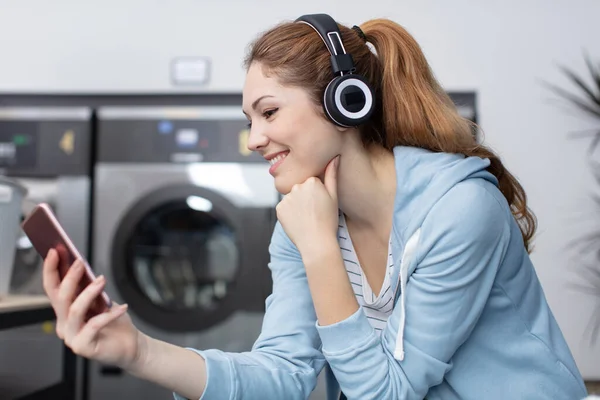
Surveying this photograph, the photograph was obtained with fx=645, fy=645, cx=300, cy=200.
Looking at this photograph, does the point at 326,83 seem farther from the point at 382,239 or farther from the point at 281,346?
the point at 281,346

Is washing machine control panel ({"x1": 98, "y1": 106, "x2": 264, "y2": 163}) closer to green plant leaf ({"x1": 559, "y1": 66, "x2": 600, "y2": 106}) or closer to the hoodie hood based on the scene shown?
green plant leaf ({"x1": 559, "y1": 66, "x2": 600, "y2": 106})

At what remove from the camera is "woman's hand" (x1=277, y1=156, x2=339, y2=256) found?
1.00m

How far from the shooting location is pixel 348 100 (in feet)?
3.39

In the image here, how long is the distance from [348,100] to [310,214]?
193 millimetres

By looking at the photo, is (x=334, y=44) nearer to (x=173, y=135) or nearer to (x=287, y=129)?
(x=287, y=129)

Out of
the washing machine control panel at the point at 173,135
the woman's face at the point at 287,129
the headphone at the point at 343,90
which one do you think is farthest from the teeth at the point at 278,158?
the washing machine control panel at the point at 173,135

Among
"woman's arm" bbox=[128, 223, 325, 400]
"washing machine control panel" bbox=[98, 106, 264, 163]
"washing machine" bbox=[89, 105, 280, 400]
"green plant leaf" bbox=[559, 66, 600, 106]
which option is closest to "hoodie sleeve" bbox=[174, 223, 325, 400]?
"woman's arm" bbox=[128, 223, 325, 400]

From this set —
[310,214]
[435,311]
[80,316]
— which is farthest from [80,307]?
[435,311]

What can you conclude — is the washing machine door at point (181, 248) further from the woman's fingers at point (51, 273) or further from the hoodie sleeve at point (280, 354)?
the woman's fingers at point (51, 273)

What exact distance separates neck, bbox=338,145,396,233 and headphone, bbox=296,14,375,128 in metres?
0.10

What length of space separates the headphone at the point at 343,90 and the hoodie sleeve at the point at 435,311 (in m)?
0.20

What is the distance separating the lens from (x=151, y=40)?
9.55 feet

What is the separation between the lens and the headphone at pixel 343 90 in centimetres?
103

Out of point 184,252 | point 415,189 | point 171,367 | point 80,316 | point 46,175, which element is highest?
point 415,189
